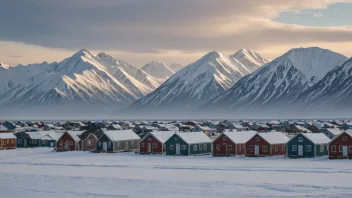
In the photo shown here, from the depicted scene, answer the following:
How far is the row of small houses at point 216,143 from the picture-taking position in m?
101

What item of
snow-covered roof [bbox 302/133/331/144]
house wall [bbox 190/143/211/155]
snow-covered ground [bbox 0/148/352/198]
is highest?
snow-covered roof [bbox 302/133/331/144]

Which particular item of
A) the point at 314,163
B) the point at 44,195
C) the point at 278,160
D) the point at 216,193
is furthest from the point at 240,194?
the point at 278,160

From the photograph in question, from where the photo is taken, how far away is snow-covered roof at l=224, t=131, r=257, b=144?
350 ft

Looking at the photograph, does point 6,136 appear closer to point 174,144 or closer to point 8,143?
point 8,143

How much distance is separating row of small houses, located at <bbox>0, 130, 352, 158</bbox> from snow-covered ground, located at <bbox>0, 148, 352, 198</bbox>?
192 inches

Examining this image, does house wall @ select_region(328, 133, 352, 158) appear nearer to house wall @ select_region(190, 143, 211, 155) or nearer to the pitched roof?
house wall @ select_region(190, 143, 211, 155)

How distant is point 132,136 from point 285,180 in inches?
2377

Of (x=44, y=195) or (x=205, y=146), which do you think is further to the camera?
(x=205, y=146)

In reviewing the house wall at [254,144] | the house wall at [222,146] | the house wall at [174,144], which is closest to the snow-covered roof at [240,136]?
the house wall at [222,146]

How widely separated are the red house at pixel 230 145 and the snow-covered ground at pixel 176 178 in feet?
25.5

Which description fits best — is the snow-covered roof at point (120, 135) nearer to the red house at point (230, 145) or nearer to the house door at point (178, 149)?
the house door at point (178, 149)

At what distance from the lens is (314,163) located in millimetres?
88062

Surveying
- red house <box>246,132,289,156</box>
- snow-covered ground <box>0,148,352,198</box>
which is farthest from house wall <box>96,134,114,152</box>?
red house <box>246,132,289,156</box>

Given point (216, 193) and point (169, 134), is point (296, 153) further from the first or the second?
point (216, 193)
